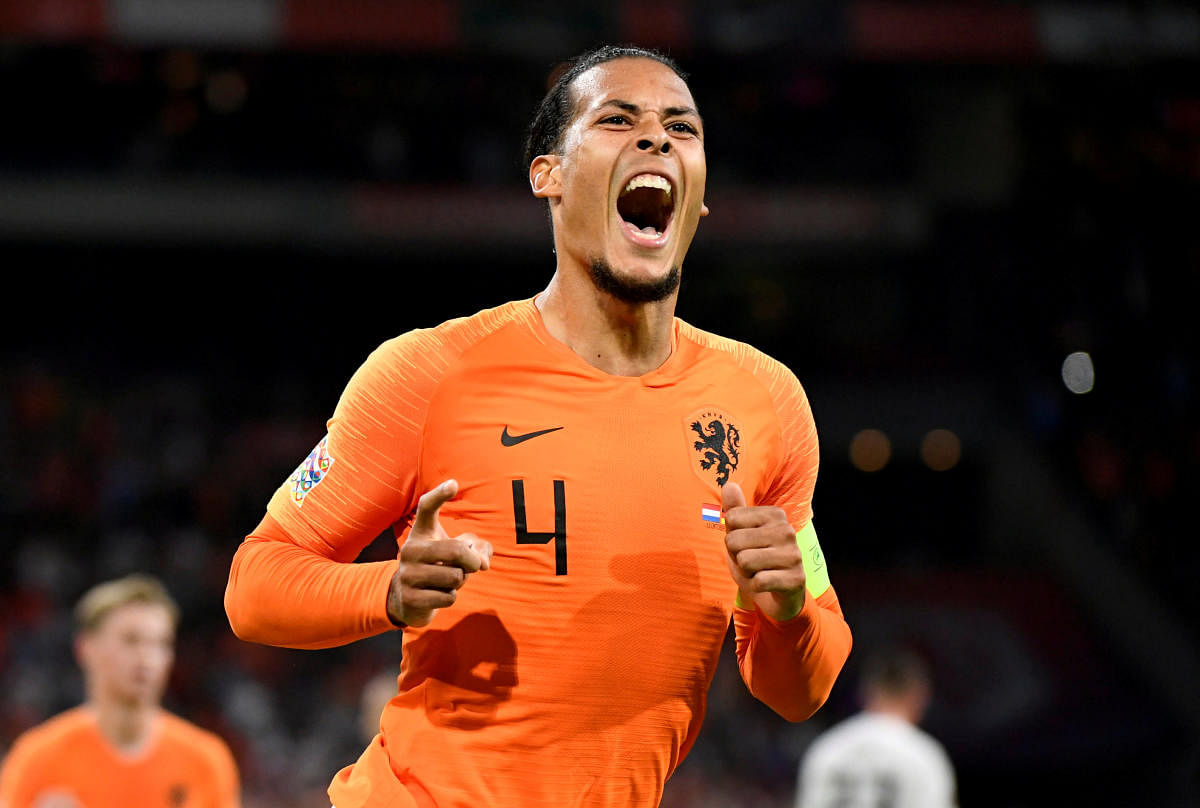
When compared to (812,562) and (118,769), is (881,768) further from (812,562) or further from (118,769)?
(812,562)

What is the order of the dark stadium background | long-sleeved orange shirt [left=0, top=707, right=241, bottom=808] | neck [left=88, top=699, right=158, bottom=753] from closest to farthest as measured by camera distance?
1. long-sleeved orange shirt [left=0, top=707, right=241, bottom=808]
2. neck [left=88, top=699, right=158, bottom=753]
3. the dark stadium background

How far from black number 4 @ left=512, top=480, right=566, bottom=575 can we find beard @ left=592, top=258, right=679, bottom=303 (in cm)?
40

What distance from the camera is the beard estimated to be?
8.12ft

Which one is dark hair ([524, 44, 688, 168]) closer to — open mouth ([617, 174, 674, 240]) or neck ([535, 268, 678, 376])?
open mouth ([617, 174, 674, 240])

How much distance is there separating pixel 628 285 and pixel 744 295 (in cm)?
1516

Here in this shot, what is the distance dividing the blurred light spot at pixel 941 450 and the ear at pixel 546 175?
14195 mm

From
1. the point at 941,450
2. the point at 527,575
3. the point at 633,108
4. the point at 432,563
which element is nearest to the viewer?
the point at 432,563

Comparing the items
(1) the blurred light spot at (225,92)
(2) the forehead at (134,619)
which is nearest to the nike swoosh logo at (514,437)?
(2) the forehead at (134,619)

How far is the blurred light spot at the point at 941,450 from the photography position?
16.4m

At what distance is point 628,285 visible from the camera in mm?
2473

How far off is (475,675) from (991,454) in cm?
1471

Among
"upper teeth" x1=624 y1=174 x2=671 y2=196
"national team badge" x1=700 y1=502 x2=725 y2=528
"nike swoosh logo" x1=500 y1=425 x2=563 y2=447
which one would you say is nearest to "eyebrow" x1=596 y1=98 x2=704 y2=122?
"upper teeth" x1=624 y1=174 x2=671 y2=196

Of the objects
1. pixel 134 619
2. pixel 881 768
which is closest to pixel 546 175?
pixel 134 619

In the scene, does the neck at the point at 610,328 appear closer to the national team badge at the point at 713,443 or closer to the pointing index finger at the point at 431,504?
the national team badge at the point at 713,443
